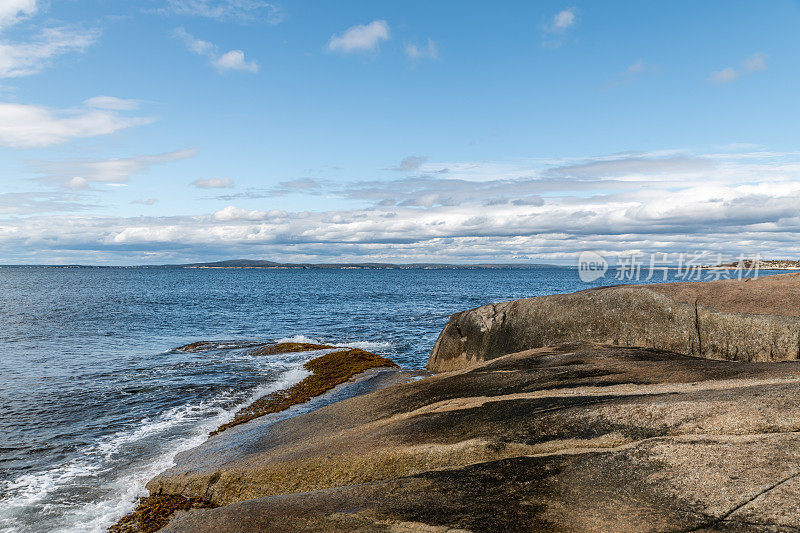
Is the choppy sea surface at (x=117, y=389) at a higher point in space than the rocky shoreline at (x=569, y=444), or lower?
lower

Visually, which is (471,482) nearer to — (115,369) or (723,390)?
(723,390)

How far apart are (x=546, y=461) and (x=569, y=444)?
2.13ft

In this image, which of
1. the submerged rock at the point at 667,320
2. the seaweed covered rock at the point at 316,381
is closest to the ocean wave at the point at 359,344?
the seaweed covered rock at the point at 316,381

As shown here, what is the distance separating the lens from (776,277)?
1564cm

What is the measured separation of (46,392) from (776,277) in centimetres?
2719

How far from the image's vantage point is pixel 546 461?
7.58 meters

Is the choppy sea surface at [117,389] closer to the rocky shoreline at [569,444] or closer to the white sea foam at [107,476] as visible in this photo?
the white sea foam at [107,476]

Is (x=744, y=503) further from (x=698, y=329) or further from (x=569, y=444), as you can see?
(x=698, y=329)

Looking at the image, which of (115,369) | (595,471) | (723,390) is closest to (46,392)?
(115,369)

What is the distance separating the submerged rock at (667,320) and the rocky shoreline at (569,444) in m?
0.05

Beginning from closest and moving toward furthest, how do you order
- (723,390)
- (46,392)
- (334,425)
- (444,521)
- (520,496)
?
(444,521), (520,496), (723,390), (334,425), (46,392)

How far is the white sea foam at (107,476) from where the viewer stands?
10312 mm

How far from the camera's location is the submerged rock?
1330 centimetres

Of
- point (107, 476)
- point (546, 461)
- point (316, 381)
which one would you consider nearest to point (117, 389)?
point (316, 381)
